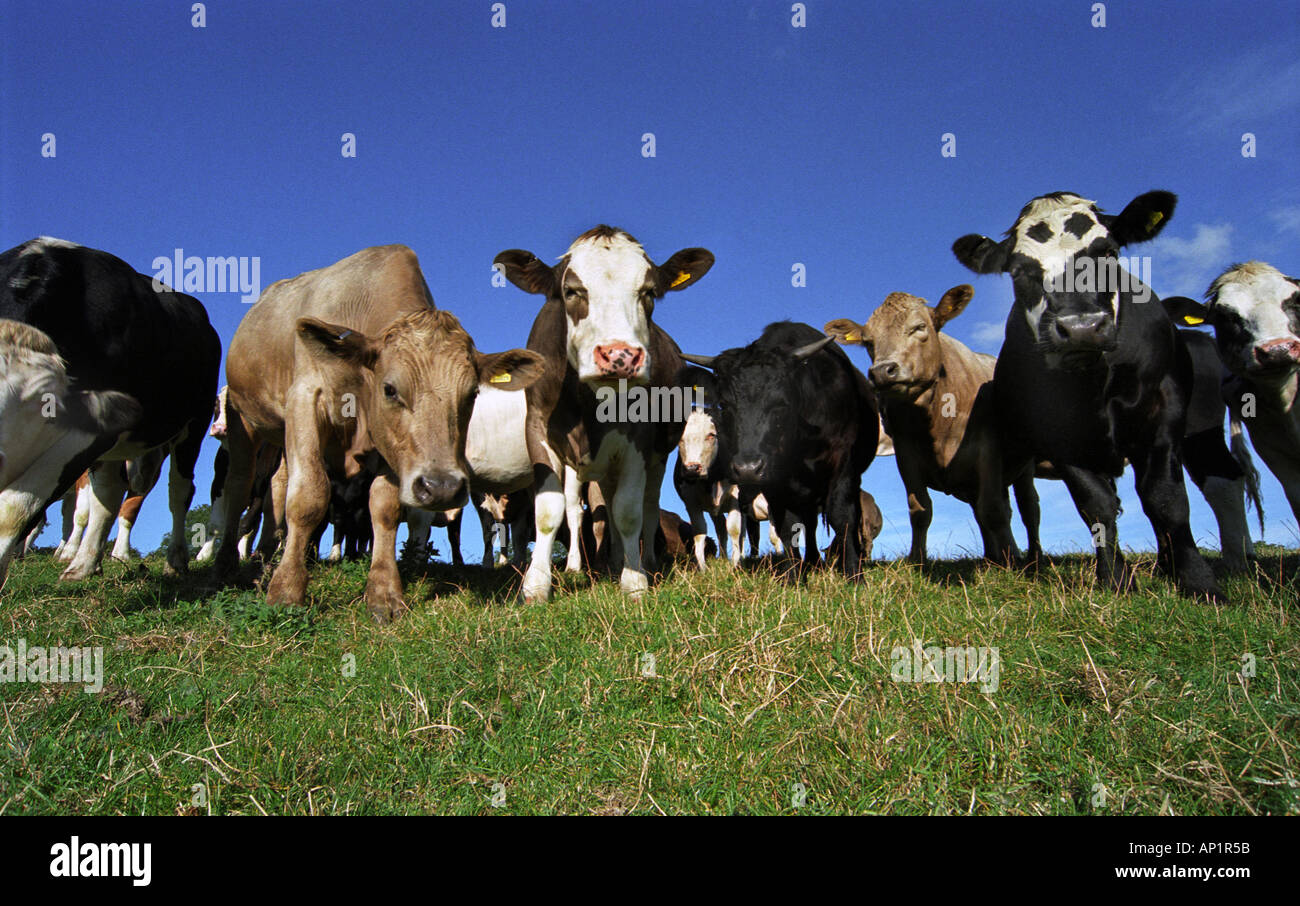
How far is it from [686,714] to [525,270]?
5.00 m

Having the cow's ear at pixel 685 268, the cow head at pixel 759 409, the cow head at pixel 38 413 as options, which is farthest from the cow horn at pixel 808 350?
the cow head at pixel 38 413

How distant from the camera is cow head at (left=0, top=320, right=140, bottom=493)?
6.28 metres

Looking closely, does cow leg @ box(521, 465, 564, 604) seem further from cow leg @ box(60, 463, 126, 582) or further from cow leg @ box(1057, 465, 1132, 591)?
cow leg @ box(60, 463, 126, 582)

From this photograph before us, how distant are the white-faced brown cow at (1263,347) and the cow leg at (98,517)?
11.5 metres

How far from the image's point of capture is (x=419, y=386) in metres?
6.48

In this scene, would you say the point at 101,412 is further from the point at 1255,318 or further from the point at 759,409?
the point at 1255,318

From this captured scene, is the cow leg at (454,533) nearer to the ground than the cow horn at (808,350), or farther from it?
nearer to the ground

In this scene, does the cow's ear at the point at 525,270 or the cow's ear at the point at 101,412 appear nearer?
the cow's ear at the point at 101,412

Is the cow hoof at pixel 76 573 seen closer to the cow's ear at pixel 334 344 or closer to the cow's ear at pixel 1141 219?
the cow's ear at pixel 334 344

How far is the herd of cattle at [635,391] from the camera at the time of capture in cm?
657

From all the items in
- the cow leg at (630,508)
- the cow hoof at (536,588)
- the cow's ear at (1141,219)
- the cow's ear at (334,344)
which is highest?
the cow's ear at (1141,219)

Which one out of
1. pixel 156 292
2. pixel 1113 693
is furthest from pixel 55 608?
pixel 1113 693
